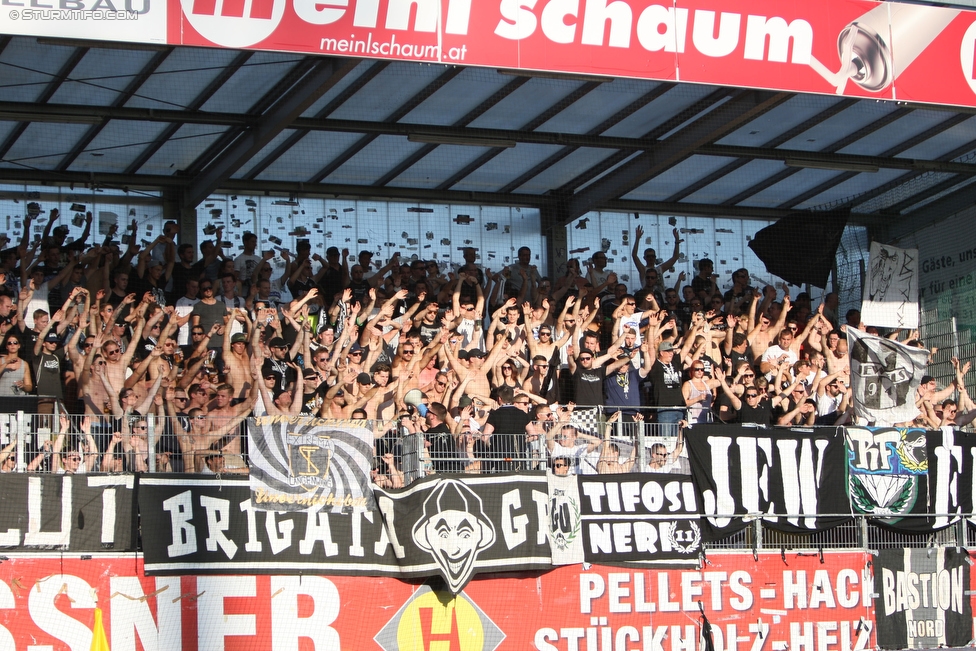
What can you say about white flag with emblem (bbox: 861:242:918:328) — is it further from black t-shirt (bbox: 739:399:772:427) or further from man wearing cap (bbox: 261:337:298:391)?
man wearing cap (bbox: 261:337:298:391)

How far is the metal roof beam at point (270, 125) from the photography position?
1541 cm

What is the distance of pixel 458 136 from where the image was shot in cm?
1817

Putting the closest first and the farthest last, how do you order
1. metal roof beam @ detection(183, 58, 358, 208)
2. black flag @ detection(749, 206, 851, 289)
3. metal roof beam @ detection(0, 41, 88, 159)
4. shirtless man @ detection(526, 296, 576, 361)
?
metal roof beam @ detection(0, 41, 88, 159)
metal roof beam @ detection(183, 58, 358, 208)
shirtless man @ detection(526, 296, 576, 361)
black flag @ detection(749, 206, 851, 289)

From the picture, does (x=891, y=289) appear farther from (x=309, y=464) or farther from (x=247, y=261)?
(x=309, y=464)

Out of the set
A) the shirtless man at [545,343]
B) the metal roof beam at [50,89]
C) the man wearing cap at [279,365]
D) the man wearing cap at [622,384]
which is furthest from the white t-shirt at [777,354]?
the metal roof beam at [50,89]

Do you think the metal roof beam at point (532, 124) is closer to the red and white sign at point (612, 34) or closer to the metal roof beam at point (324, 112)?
the red and white sign at point (612, 34)

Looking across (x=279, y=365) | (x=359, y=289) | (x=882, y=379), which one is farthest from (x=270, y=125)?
(x=882, y=379)

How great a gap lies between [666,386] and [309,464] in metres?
5.59

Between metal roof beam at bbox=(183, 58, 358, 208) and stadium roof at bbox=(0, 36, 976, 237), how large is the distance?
3 centimetres

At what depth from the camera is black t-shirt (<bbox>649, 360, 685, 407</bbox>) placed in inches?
647

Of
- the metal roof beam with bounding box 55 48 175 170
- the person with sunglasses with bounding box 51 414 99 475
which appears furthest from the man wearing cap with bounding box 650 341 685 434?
the metal roof beam with bounding box 55 48 175 170

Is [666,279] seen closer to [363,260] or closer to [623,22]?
[363,260]

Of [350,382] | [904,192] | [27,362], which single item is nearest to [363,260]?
[350,382]

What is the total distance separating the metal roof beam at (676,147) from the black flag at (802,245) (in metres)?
3.12
